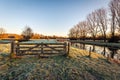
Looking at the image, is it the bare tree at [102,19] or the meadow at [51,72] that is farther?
the bare tree at [102,19]

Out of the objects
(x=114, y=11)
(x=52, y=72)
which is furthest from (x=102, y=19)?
(x=52, y=72)

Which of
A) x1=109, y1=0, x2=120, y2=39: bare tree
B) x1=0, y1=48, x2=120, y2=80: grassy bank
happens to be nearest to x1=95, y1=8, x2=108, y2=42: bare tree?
x1=109, y1=0, x2=120, y2=39: bare tree

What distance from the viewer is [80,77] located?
971 centimetres

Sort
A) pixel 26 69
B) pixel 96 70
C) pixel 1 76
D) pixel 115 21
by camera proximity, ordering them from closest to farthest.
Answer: pixel 1 76
pixel 26 69
pixel 96 70
pixel 115 21

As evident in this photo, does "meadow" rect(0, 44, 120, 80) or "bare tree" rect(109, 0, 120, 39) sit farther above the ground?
"bare tree" rect(109, 0, 120, 39)

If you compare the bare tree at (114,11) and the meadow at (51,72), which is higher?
the bare tree at (114,11)

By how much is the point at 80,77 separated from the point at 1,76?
16.1ft

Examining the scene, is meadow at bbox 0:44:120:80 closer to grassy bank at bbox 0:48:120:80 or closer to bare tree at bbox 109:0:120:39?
grassy bank at bbox 0:48:120:80

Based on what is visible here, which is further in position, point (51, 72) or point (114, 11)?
point (114, 11)

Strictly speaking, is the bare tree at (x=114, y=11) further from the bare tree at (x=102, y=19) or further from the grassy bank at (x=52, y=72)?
the grassy bank at (x=52, y=72)

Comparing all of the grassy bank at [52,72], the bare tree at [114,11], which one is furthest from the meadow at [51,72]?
the bare tree at [114,11]

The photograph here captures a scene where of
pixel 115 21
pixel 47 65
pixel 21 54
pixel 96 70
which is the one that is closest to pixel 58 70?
pixel 47 65

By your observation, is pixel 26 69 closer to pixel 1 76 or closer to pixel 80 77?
pixel 1 76

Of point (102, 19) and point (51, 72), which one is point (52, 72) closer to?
point (51, 72)
